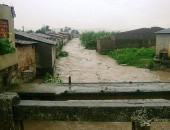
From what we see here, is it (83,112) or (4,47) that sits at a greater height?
Answer: (4,47)

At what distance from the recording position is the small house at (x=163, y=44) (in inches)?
705

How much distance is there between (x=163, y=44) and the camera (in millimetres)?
18406

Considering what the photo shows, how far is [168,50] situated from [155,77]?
275 centimetres

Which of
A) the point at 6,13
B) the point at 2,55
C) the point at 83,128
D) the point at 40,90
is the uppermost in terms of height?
the point at 6,13

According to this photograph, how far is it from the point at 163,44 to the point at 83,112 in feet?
50.9

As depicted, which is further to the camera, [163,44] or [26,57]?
[163,44]

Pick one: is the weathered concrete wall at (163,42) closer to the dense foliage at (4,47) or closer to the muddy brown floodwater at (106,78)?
the muddy brown floodwater at (106,78)

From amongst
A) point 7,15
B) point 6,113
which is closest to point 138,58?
point 7,15

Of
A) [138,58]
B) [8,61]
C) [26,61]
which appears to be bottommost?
[138,58]

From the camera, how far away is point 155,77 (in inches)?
638

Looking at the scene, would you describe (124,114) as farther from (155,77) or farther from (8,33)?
(155,77)

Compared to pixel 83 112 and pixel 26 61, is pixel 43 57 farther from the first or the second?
pixel 83 112

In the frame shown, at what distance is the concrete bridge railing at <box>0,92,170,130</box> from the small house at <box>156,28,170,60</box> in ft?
47.2


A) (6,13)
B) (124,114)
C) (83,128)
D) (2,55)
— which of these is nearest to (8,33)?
(6,13)
